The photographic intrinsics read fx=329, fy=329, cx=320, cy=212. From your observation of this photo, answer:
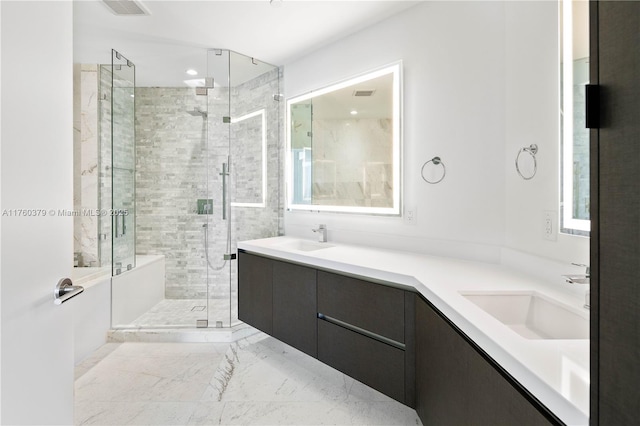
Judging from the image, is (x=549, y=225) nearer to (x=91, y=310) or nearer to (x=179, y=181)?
(x=91, y=310)

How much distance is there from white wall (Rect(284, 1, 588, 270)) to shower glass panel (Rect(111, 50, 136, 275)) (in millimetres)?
2156

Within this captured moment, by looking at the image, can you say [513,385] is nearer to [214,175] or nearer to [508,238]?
[508,238]

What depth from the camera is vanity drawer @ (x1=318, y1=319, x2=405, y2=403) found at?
1.67 metres

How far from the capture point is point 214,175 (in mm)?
2996

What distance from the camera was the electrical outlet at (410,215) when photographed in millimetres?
2250

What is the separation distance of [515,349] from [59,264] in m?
1.27

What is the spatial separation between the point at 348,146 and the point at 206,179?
4.84ft

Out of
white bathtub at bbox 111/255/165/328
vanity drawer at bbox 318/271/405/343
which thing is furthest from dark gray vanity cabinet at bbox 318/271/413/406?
white bathtub at bbox 111/255/165/328

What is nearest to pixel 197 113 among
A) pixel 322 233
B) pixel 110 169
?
pixel 110 169

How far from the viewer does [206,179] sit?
323 centimetres

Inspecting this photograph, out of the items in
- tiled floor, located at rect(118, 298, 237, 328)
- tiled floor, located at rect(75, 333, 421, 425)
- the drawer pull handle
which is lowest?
tiled floor, located at rect(75, 333, 421, 425)

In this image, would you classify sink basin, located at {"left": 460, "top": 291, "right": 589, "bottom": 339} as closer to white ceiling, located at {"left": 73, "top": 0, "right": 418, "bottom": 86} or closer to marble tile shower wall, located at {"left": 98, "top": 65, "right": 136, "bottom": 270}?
white ceiling, located at {"left": 73, "top": 0, "right": 418, "bottom": 86}

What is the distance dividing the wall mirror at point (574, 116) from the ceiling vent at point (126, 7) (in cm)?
243

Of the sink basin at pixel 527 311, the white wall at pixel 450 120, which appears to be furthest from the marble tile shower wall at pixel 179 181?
the sink basin at pixel 527 311
